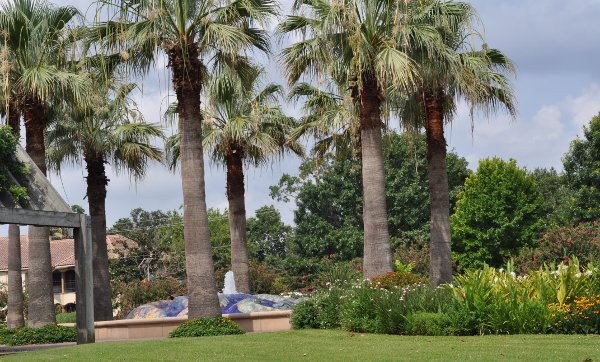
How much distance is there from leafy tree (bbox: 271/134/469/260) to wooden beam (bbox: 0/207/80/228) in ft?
107

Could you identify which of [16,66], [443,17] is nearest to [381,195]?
[443,17]

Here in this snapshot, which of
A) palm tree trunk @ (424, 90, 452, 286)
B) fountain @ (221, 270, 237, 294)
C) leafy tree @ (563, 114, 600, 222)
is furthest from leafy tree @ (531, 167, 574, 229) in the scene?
palm tree trunk @ (424, 90, 452, 286)

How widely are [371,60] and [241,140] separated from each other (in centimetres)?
925

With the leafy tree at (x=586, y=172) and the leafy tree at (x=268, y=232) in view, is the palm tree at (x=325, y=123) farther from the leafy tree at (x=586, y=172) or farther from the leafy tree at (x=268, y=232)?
the leafy tree at (x=268, y=232)

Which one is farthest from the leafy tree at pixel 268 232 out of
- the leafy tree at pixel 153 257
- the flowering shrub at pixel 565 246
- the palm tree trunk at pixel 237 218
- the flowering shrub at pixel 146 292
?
the palm tree trunk at pixel 237 218

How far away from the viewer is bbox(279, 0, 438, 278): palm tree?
72.2 ft

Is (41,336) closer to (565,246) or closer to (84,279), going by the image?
(84,279)

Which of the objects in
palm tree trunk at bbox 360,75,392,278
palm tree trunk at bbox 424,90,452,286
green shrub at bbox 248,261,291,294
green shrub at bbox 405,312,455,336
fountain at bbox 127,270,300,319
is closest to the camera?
green shrub at bbox 405,312,455,336

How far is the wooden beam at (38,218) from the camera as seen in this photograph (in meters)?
18.9

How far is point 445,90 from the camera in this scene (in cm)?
2573

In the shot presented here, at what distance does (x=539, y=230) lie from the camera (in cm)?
4831

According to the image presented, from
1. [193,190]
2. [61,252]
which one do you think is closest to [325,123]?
[193,190]

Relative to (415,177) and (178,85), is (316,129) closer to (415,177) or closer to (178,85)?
(178,85)

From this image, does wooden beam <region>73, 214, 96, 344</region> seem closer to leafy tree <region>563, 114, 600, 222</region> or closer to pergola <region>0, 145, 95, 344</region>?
pergola <region>0, 145, 95, 344</region>
